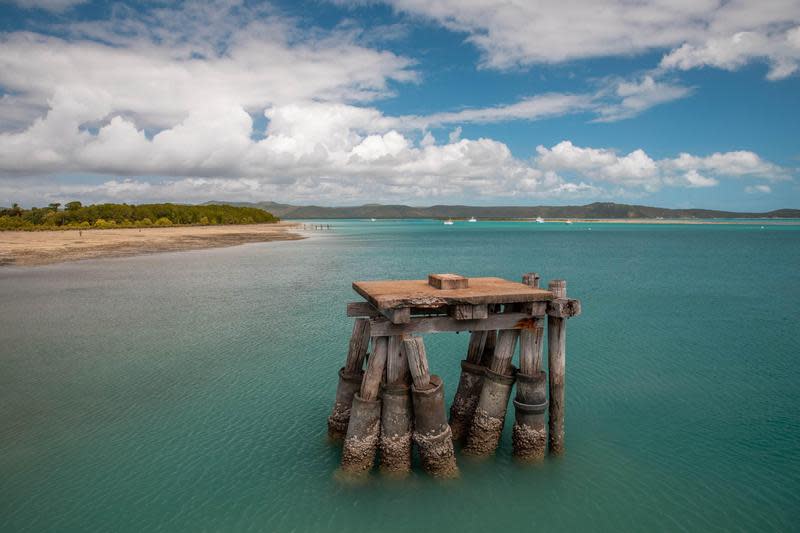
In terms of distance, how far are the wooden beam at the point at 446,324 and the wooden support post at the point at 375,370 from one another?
316 mm

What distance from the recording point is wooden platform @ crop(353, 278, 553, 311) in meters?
8.47

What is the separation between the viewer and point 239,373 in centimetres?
1538

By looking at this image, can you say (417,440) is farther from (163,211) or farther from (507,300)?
(163,211)

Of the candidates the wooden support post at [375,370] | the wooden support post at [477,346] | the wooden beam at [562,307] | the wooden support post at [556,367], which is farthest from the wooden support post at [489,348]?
the wooden support post at [375,370]

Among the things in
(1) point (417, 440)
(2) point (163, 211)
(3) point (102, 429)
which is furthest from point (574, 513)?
(2) point (163, 211)

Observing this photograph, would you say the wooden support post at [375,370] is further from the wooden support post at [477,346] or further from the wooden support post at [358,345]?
the wooden support post at [477,346]

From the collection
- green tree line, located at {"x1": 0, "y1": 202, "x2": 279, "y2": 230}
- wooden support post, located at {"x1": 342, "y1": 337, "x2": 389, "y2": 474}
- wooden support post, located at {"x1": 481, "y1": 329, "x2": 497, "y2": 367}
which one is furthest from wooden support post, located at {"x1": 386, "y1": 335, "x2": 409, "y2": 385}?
green tree line, located at {"x1": 0, "y1": 202, "x2": 279, "y2": 230}

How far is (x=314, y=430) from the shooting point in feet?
36.8

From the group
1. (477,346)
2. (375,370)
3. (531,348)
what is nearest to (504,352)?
(531,348)

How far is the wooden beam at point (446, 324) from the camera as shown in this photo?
28.9 feet

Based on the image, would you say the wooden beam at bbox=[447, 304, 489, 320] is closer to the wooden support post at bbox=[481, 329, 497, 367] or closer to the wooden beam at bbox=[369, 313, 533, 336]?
the wooden beam at bbox=[369, 313, 533, 336]

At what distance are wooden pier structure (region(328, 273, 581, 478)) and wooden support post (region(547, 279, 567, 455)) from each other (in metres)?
0.02

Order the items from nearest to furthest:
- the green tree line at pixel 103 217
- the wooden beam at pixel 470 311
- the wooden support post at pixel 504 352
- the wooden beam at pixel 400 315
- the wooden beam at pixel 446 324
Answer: the wooden beam at pixel 400 315 < the wooden beam at pixel 470 311 < the wooden beam at pixel 446 324 < the wooden support post at pixel 504 352 < the green tree line at pixel 103 217

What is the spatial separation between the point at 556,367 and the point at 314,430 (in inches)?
231
